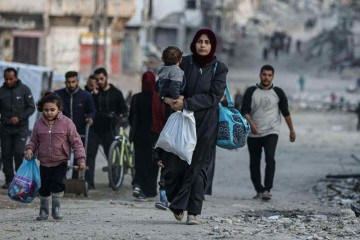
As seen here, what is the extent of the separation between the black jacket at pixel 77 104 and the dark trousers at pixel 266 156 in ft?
6.91

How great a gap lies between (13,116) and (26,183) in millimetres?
3827

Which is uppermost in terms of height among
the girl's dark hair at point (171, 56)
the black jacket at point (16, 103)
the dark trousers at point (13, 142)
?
the girl's dark hair at point (171, 56)

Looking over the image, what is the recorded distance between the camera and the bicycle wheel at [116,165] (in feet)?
50.5

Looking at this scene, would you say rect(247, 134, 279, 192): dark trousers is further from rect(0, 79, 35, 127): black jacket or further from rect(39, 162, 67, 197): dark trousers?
rect(39, 162, 67, 197): dark trousers

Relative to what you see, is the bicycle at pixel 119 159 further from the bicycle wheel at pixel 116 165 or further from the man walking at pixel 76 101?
the man walking at pixel 76 101

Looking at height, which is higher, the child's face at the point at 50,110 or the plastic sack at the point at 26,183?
the child's face at the point at 50,110

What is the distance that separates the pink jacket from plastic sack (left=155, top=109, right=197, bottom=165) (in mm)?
836

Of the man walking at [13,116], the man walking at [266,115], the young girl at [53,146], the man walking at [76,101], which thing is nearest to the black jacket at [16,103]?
the man walking at [13,116]

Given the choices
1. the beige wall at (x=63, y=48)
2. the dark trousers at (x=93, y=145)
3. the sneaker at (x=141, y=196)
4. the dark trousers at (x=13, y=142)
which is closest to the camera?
the sneaker at (x=141, y=196)

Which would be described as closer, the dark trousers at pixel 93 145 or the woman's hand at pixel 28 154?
the woman's hand at pixel 28 154

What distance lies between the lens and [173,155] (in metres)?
10.5

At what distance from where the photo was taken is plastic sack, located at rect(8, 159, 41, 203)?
1055 centimetres

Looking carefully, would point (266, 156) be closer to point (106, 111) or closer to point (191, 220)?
point (106, 111)

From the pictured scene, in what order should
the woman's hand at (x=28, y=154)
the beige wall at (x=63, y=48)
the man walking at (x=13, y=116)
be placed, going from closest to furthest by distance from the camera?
the woman's hand at (x=28, y=154)
the man walking at (x=13, y=116)
the beige wall at (x=63, y=48)
